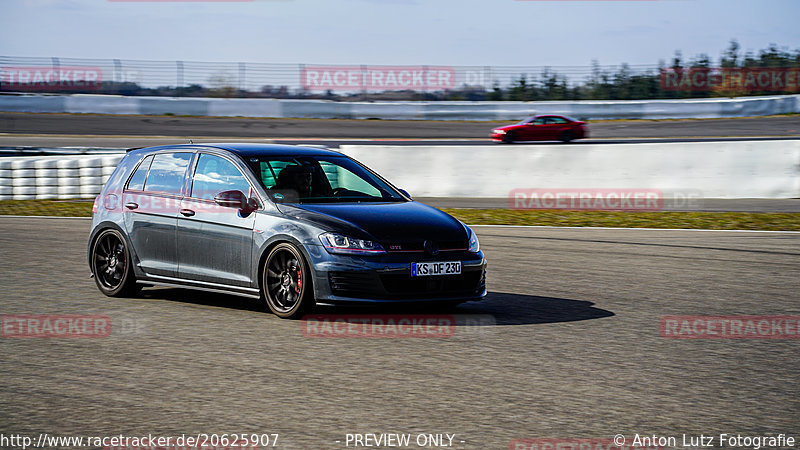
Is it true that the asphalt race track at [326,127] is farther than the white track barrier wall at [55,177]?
Yes

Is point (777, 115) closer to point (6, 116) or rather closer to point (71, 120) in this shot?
point (71, 120)

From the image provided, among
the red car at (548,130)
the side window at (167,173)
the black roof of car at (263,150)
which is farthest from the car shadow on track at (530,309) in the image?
the red car at (548,130)

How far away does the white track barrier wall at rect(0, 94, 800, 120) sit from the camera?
39531mm

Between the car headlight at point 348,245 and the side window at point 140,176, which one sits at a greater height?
the side window at point 140,176

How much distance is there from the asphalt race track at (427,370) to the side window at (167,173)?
1.00m

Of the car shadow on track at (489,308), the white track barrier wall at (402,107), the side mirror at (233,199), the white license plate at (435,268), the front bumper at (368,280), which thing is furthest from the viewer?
the white track barrier wall at (402,107)

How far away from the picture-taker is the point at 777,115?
4075 cm

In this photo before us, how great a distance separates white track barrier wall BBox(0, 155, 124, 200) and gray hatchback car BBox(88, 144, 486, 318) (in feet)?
39.1

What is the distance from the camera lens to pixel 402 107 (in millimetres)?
41438

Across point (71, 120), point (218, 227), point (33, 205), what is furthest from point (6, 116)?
point (218, 227)

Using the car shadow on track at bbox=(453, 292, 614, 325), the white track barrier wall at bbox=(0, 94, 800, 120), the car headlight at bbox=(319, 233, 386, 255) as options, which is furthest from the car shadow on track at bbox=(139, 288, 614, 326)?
the white track barrier wall at bbox=(0, 94, 800, 120)

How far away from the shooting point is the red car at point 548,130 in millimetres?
34094

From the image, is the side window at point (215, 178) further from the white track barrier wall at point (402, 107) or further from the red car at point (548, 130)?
the white track barrier wall at point (402, 107)

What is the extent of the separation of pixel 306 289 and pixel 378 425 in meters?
2.73
